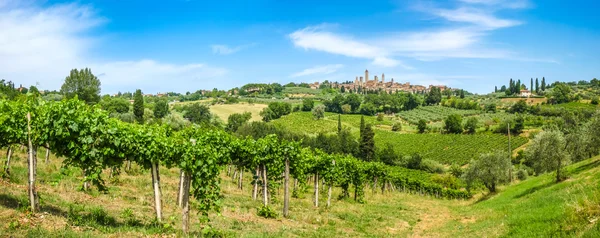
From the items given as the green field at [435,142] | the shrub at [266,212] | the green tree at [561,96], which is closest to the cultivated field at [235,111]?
the green field at [435,142]

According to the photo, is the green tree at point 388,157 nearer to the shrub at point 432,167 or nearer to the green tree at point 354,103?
the shrub at point 432,167

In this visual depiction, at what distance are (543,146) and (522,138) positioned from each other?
83.3 metres

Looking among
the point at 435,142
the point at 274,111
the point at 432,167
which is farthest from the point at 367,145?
the point at 274,111

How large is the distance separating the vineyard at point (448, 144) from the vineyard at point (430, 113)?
3004 cm

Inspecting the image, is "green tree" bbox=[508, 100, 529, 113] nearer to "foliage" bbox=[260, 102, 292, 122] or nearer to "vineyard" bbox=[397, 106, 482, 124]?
→ "vineyard" bbox=[397, 106, 482, 124]

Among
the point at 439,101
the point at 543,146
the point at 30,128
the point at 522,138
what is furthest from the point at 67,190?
the point at 439,101

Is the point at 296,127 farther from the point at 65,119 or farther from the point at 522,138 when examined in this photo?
the point at 65,119

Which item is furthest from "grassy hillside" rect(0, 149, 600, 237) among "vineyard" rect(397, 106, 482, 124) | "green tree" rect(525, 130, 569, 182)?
"vineyard" rect(397, 106, 482, 124)

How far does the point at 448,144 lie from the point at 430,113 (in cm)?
5941

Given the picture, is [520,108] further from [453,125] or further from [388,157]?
[388,157]

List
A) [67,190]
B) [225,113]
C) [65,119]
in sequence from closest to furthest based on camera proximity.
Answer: [65,119] < [67,190] < [225,113]

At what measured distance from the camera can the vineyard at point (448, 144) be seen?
9519 centimetres

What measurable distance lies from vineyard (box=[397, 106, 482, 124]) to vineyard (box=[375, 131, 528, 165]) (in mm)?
30045

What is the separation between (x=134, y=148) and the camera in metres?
11.9
